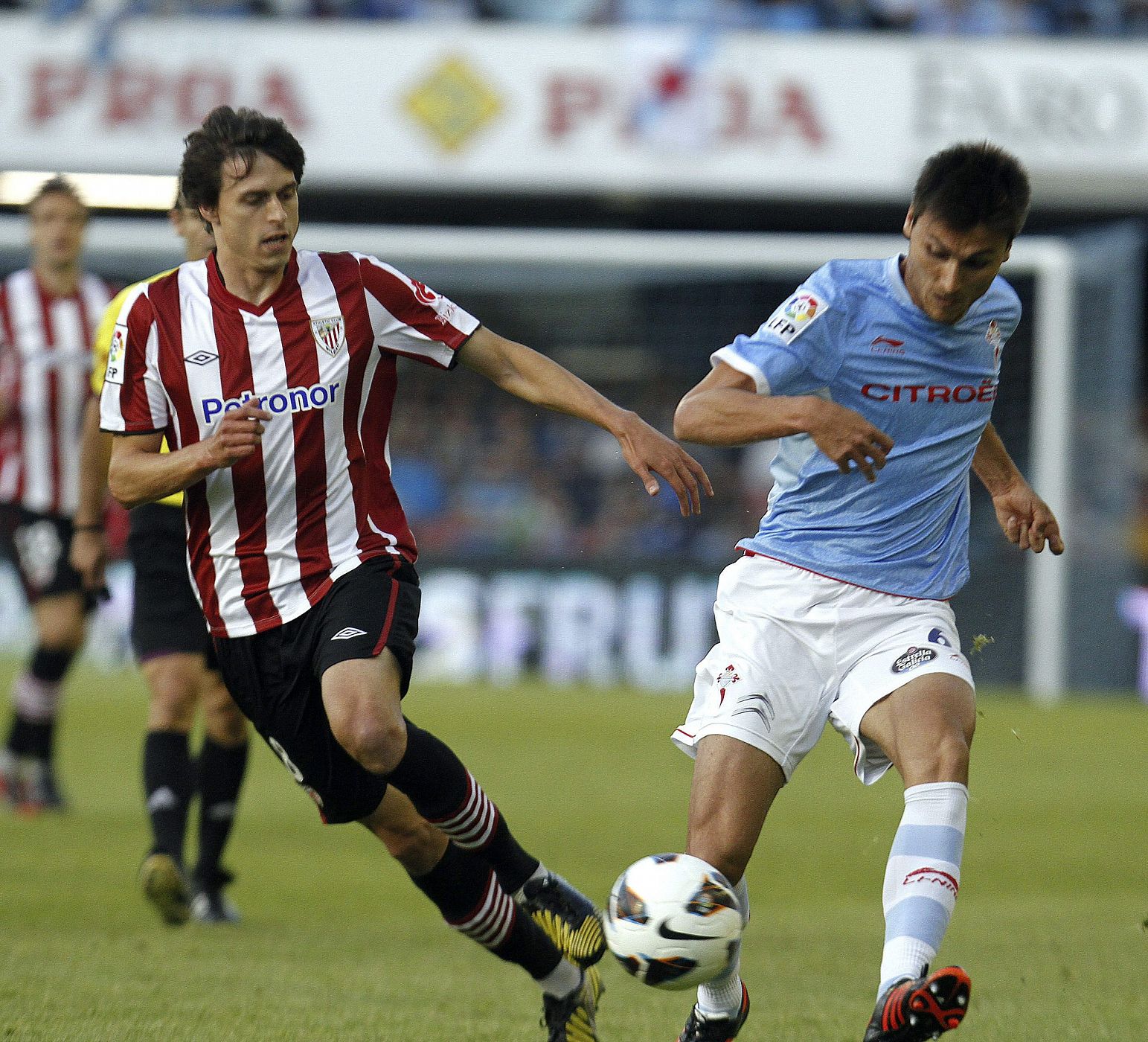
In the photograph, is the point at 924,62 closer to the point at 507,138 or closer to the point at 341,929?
the point at 507,138

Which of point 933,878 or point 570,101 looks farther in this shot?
point 570,101

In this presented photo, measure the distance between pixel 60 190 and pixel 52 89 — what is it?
11.2 m

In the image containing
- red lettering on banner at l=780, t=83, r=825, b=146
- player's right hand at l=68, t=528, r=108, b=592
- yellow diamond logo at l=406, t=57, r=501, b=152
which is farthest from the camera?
red lettering on banner at l=780, t=83, r=825, b=146

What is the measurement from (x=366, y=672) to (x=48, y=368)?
461 cm

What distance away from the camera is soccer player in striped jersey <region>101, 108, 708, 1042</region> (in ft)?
13.0

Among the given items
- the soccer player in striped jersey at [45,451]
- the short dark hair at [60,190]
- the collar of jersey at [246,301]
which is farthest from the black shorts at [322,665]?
the soccer player in striped jersey at [45,451]

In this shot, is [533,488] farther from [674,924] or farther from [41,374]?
[674,924]

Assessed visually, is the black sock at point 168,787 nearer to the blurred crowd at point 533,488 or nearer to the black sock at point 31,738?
the black sock at point 31,738

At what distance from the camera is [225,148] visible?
4.00 metres

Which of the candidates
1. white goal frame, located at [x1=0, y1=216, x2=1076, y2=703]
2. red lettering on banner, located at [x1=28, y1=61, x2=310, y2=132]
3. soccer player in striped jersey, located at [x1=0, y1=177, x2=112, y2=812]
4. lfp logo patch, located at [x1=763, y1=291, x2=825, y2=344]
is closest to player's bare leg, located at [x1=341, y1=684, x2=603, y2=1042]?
lfp logo patch, located at [x1=763, y1=291, x2=825, y2=344]

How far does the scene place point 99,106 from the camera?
1767cm

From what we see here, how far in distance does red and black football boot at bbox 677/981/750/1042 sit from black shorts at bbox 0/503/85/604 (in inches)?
184

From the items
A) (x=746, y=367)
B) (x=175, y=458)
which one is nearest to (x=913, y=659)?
(x=746, y=367)

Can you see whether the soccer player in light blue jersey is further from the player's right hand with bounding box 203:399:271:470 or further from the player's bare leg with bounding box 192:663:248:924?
the player's bare leg with bounding box 192:663:248:924
